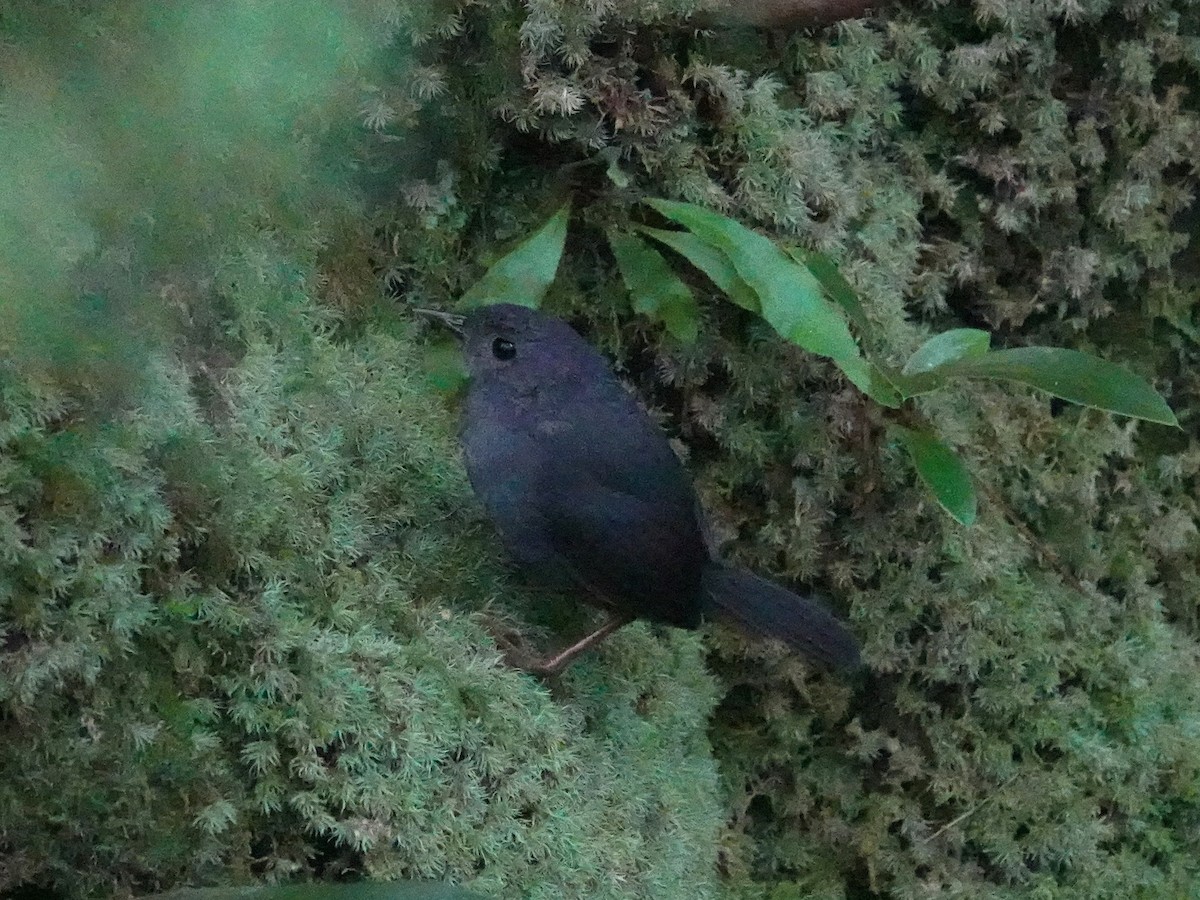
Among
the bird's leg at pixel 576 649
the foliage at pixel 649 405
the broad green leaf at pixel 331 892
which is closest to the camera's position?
the broad green leaf at pixel 331 892

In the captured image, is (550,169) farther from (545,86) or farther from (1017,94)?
(1017,94)

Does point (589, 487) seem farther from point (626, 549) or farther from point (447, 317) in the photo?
point (447, 317)

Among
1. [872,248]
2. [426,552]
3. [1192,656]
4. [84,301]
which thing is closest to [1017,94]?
[872,248]

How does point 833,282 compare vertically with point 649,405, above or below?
above

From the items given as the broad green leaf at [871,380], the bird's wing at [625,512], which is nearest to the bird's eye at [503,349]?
the bird's wing at [625,512]

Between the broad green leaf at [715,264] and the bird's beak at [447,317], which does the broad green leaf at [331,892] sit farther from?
the broad green leaf at [715,264]

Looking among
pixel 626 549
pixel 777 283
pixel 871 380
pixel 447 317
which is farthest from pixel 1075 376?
pixel 447 317
